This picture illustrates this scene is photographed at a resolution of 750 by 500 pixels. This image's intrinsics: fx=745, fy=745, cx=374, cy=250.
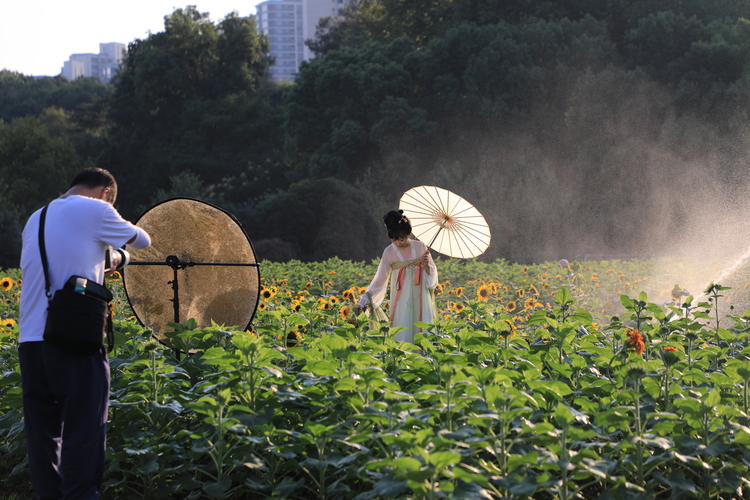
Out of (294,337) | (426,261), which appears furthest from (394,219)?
(294,337)

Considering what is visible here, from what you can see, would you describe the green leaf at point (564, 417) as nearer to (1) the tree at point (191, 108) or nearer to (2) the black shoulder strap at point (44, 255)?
(2) the black shoulder strap at point (44, 255)

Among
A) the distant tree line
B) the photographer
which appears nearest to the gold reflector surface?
the photographer

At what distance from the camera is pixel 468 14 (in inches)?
1271

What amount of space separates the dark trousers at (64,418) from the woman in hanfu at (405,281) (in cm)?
253

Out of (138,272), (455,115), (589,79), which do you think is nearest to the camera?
(138,272)

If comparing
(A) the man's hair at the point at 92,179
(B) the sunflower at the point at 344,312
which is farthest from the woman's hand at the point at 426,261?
(A) the man's hair at the point at 92,179

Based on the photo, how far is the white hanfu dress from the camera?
5281mm

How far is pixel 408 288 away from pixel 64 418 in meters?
2.82

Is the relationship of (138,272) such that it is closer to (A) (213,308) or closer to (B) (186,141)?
(A) (213,308)

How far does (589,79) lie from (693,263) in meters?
19.2

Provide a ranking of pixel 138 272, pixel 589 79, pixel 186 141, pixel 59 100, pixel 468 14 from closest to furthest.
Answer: pixel 138 272 → pixel 589 79 → pixel 468 14 → pixel 186 141 → pixel 59 100

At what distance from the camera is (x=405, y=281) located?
5.32m

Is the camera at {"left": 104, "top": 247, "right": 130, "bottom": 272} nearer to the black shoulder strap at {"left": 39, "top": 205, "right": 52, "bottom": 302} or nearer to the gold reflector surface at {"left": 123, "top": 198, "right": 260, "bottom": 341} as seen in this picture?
the black shoulder strap at {"left": 39, "top": 205, "right": 52, "bottom": 302}

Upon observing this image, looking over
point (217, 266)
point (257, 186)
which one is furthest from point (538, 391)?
point (257, 186)
